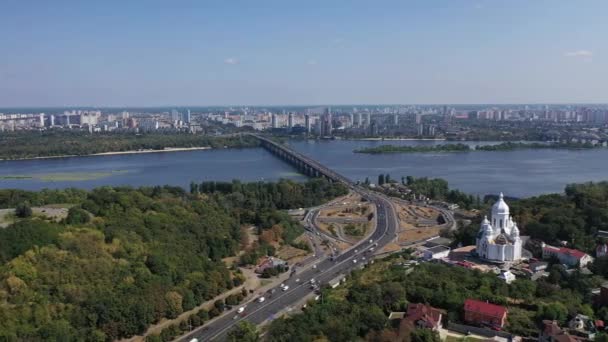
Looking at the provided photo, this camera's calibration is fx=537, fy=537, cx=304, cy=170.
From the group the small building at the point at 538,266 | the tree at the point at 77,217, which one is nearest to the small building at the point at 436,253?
the small building at the point at 538,266

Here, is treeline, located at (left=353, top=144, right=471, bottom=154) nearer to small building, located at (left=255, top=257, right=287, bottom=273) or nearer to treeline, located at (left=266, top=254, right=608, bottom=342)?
small building, located at (left=255, top=257, right=287, bottom=273)

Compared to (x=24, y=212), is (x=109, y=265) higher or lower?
lower

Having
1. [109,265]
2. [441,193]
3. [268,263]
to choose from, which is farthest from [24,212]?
[441,193]

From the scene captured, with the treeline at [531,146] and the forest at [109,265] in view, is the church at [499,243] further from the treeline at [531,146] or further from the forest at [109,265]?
the treeline at [531,146]

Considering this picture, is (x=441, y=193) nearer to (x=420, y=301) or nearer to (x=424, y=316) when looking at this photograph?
(x=420, y=301)

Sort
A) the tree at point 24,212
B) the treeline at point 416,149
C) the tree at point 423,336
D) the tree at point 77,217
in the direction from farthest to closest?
1. the treeline at point 416,149
2. the tree at point 24,212
3. the tree at point 77,217
4. the tree at point 423,336

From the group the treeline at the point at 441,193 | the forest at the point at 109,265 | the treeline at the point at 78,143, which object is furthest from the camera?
the treeline at the point at 78,143
